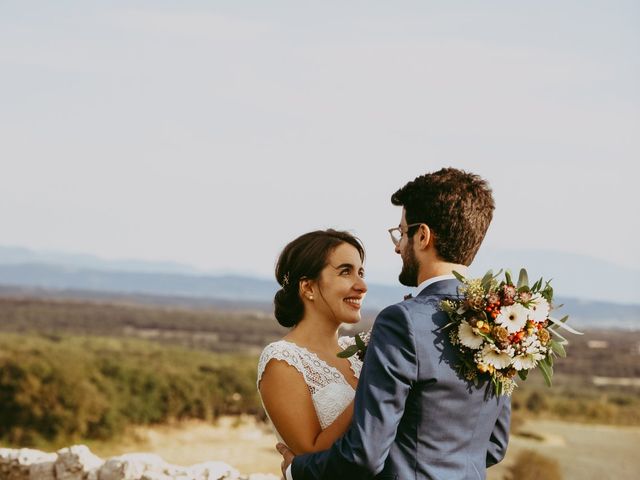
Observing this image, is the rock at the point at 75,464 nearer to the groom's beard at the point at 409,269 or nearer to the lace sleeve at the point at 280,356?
the lace sleeve at the point at 280,356

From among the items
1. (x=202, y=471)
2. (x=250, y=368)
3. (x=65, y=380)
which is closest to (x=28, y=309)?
(x=250, y=368)

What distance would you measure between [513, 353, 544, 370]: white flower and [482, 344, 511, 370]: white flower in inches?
1.4

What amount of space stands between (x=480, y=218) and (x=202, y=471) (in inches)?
150

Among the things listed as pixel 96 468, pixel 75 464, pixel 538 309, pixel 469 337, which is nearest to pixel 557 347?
pixel 538 309

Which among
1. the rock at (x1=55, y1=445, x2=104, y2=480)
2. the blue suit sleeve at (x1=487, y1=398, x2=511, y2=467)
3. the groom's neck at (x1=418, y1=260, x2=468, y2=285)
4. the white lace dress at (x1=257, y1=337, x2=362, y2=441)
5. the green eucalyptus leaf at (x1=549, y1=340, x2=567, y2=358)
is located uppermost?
the groom's neck at (x1=418, y1=260, x2=468, y2=285)

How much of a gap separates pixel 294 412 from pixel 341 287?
60 cm

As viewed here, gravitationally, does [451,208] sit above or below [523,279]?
above

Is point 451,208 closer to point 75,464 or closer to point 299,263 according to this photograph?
point 299,263

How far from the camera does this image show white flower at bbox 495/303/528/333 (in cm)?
356

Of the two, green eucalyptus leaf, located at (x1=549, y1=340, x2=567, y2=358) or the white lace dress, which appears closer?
green eucalyptus leaf, located at (x1=549, y1=340, x2=567, y2=358)

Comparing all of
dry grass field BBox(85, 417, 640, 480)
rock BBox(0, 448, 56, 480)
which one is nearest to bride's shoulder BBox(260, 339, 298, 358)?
rock BBox(0, 448, 56, 480)

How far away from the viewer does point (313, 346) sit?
14.1 feet

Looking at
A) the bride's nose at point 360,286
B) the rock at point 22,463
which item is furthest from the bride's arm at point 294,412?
the rock at point 22,463

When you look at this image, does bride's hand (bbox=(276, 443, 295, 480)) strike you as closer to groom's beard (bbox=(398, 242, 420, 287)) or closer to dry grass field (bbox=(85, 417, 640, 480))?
groom's beard (bbox=(398, 242, 420, 287))
